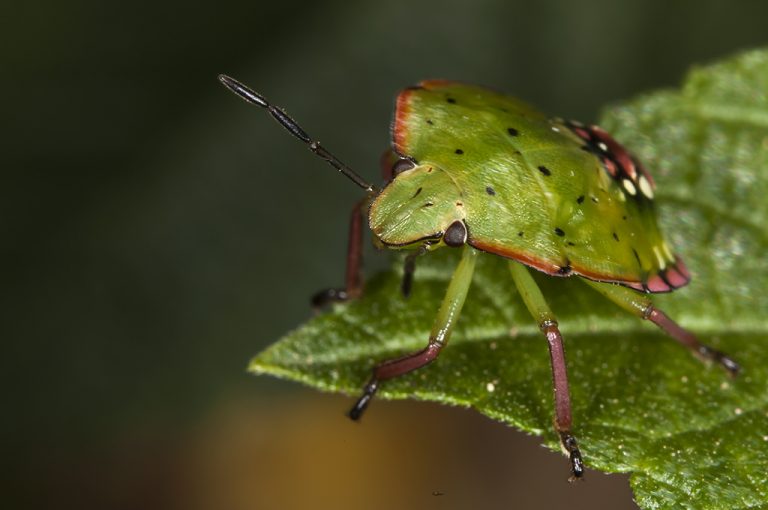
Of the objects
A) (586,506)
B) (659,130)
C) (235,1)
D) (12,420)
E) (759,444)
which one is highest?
(235,1)

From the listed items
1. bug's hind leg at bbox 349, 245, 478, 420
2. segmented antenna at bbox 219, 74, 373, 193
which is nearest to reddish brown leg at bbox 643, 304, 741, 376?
bug's hind leg at bbox 349, 245, 478, 420

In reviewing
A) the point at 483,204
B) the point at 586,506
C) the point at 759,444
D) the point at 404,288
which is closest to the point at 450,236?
the point at 483,204

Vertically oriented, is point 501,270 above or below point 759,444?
above

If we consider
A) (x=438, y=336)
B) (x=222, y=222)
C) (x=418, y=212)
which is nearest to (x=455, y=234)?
(x=418, y=212)

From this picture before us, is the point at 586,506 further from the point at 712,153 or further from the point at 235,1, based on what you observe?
the point at 235,1

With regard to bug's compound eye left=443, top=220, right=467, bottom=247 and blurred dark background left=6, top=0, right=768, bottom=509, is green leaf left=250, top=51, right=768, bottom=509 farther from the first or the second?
blurred dark background left=6, top=0, right=768, bottom=509

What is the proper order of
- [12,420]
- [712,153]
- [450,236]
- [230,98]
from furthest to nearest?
1. [230,98]
2. [12,420]
3. [712,153]
4. [450,236]

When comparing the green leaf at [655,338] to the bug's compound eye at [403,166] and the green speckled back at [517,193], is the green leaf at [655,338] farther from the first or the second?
the bug's compound eye at [403,166]
